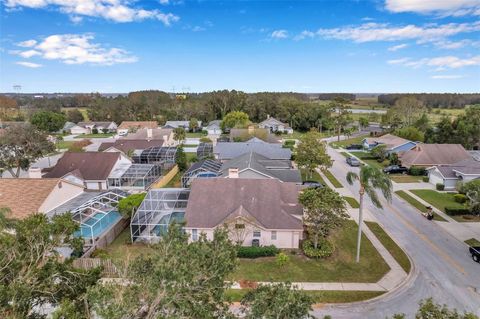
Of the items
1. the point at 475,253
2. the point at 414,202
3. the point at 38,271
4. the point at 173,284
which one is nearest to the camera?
the point at 173,284

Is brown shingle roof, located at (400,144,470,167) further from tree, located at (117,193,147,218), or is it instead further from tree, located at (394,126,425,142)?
tree, located at (117,193,147,218)

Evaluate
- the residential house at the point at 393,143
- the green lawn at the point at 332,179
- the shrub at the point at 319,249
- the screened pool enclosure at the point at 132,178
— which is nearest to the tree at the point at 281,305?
the shrub at the point at 319,249

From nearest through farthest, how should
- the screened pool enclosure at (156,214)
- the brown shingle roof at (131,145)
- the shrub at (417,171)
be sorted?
the screened pool enclosure at (156,214), the shrub at (417,171), the brown shingle roof at (131,145)

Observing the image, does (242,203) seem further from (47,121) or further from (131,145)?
(47,121)

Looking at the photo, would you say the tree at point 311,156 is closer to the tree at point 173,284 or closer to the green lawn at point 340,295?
the green lawn at point 340,295

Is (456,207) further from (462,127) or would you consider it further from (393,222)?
(462,127)

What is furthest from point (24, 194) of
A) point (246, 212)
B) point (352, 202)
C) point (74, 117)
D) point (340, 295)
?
point (74, 117)
